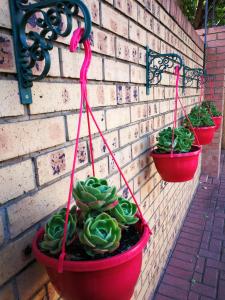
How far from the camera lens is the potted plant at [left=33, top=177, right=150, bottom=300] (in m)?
0.55

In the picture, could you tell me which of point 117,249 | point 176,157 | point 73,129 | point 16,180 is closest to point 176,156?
point 176,157

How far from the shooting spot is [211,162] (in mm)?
3812

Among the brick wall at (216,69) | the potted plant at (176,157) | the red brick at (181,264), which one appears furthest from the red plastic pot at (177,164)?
the brick wall at (216,69)

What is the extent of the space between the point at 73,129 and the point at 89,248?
407 millimetres

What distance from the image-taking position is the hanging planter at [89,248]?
0.55 metres

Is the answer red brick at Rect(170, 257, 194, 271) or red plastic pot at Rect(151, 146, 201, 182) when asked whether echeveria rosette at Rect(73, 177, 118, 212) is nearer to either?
red plastic pot at Rect(151, 146, 201, 182)

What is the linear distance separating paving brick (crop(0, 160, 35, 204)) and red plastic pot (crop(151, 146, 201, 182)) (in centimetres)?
82

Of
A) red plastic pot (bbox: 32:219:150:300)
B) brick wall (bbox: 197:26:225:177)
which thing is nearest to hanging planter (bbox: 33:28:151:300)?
red plastic pot (bbox: 32:219:150:300)

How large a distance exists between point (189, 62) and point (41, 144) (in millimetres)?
2343

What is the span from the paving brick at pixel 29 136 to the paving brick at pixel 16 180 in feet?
0.10

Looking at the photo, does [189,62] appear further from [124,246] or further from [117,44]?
[124,246]

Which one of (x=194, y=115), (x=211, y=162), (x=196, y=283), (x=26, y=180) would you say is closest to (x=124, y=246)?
(x=26, y=180)

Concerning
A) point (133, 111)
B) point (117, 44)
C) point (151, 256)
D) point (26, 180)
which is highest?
point (117, 44)

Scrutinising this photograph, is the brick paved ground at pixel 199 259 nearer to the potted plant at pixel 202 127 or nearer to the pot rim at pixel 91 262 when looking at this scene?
the potted plant at pixel 202 127
